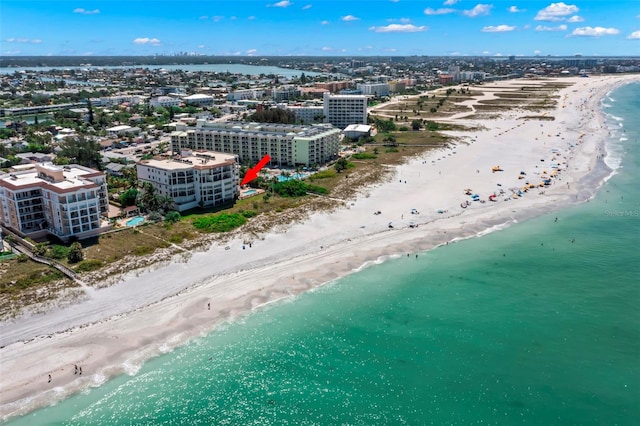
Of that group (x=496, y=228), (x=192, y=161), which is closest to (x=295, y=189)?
(x=192, y=161)

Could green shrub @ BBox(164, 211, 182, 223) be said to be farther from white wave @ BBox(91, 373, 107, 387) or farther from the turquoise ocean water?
white wave @ BBox(91, 373, 107, 387)

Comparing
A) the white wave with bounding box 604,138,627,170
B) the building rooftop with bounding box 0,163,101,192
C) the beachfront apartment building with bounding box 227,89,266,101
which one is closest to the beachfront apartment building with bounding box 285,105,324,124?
the beachfront apartment building with bounding box 227,89,266,101

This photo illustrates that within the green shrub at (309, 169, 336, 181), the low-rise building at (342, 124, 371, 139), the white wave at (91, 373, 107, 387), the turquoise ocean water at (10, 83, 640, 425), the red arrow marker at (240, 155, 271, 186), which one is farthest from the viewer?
the low-rise building at (342, 124, 371, 139)

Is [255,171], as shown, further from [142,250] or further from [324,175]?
[142,250]

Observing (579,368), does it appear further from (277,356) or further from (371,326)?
(277,356)

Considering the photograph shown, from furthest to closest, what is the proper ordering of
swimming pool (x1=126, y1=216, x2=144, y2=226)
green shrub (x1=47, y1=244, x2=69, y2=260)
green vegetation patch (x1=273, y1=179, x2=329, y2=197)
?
1. green vegetation patch (x1=273, y1=179, x2=329, y2=197)
2. swimming pool (x1=126, y1=216, x2=144, y2=226)
3. green shrub (x1=47, y1=244, x2=69, y2=260)

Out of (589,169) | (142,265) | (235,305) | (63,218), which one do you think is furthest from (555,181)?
(63,218)
